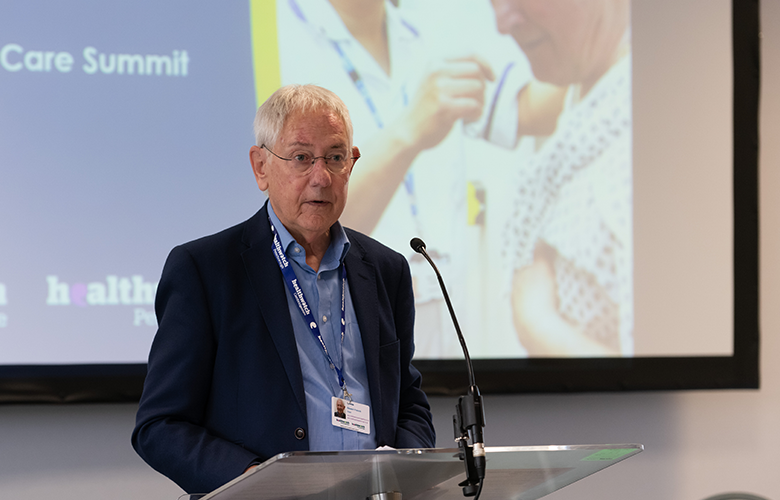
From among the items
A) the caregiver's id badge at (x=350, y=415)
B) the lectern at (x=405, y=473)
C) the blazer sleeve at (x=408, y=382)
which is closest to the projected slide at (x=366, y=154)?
the blazer sleeve at (x=408, y=382)

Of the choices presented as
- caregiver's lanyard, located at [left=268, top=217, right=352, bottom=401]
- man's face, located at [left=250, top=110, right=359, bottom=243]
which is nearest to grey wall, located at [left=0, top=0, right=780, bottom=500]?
caregiver's lanyard, located at [left=268, top=217, right=352, bottom=401]

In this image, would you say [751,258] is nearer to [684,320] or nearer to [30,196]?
[684,320]

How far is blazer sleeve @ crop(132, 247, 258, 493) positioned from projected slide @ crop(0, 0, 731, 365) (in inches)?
52.8

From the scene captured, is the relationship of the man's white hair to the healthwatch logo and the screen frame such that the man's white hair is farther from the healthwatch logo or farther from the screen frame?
the screen frame

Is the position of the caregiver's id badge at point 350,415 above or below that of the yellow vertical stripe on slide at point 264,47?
below

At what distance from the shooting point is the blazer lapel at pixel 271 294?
5.44 feet

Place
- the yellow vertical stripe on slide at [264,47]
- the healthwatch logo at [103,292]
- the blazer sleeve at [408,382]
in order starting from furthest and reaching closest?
the yellow vertical stripe on slide at [264,47] < the healthwatch logo at [103,292] < the blazer sleeve at [408,382]

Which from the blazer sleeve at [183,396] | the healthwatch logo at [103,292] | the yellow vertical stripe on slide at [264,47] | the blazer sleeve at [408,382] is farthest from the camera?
the yellow vertical stripe on slide at [264,47]

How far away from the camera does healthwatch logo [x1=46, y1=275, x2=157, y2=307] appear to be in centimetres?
287

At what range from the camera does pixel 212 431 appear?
1.64 metres

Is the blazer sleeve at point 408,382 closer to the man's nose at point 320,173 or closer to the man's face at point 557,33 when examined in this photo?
the man's nose at point 320,173

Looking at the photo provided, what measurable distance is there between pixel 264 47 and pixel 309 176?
1.52 metres

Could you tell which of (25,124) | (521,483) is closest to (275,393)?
(521,483)

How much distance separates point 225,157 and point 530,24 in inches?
55.7
